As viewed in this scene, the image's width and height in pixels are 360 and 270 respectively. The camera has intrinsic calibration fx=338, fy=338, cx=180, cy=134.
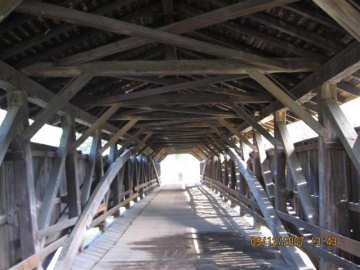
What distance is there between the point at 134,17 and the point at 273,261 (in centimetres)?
399

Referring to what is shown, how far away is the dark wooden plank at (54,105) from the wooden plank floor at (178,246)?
2.18 m

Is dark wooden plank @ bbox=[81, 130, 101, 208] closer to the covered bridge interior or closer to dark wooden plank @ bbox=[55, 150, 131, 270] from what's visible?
dark wooden plank @ bbox=[55, 150, 131, 270]

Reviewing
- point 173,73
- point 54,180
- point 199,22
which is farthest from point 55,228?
point 199,22

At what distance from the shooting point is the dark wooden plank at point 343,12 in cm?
249

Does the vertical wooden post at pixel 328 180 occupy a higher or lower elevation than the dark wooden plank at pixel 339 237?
higher

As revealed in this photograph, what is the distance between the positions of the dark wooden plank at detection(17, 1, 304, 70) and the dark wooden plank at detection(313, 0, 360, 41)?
153 centimetres

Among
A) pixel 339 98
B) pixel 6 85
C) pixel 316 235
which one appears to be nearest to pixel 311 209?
pixel 316 235

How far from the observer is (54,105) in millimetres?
4105

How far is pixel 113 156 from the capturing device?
8320mm

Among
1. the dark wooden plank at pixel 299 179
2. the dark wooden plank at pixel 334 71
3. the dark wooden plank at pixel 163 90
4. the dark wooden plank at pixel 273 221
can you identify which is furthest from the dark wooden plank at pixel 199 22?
the dark wooden plank at pixel 273 221

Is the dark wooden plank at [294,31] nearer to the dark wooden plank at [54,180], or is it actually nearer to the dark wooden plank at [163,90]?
the dark wooden plank at [163,90]

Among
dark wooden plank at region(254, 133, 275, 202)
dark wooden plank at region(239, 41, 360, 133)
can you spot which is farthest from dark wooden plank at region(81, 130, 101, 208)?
dark wooden plank at region(239, 41, 360, 133)

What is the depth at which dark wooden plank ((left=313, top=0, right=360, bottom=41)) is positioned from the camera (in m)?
2.49

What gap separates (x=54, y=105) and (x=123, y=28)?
4.61 feet
